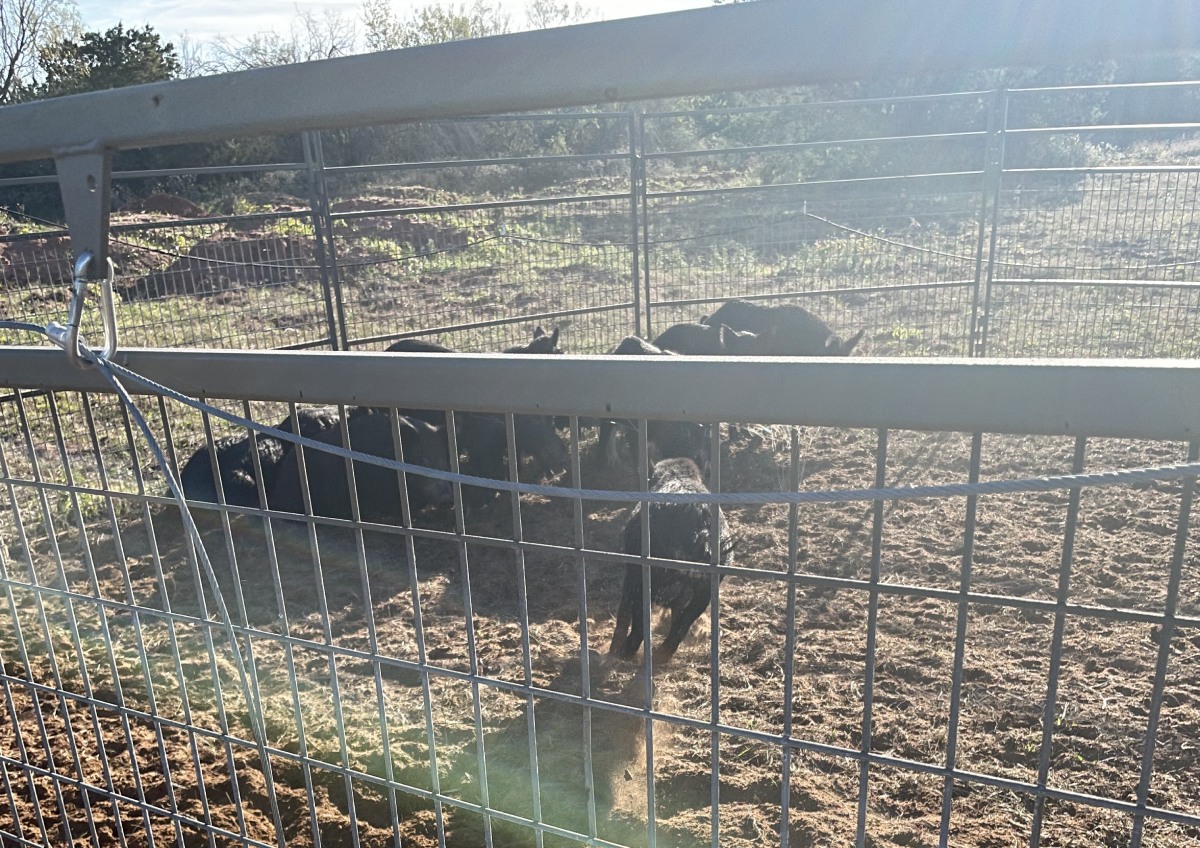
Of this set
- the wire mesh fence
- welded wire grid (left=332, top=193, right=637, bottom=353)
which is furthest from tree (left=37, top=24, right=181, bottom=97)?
welded wire grid (left=332, top=193, right=637, bottom=353)

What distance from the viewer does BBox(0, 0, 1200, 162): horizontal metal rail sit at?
1171 millimetres

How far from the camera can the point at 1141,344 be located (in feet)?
32.9

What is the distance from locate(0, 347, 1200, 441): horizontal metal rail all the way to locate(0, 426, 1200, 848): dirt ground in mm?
305

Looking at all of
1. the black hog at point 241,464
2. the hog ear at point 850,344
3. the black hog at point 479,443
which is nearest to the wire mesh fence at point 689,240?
the hog ear at point 850,344

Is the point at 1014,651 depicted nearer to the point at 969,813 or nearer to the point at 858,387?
the point at 969,813

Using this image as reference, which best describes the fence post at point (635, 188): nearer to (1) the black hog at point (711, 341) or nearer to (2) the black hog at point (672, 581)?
(1) the black hog at point (711, 341)

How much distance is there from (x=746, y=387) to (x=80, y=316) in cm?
131

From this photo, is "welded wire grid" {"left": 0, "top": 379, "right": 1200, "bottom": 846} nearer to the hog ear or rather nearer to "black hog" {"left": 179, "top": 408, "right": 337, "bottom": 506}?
"black hog" {"left": 179, "top": 408, "right": 337, "bottom": 506}

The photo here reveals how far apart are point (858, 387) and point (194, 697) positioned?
3982 millimetres

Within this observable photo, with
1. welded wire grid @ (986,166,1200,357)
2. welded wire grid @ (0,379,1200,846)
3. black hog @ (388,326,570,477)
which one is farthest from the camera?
welded wire grid @ (986,166,1200,357)

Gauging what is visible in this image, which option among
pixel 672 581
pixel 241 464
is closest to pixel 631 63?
pixel 672 581

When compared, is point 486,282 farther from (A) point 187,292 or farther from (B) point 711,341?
(B) point 711,341

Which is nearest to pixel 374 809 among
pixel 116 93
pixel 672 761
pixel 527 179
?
pixel 672 761

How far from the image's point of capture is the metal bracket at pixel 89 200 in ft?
6.14
